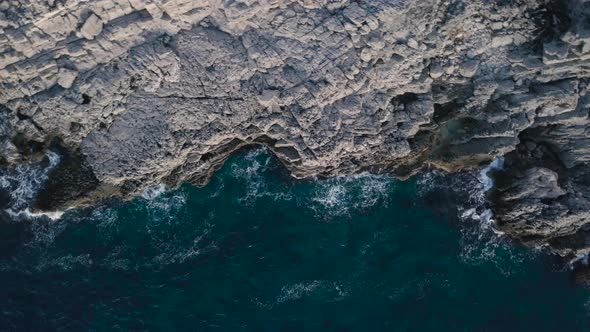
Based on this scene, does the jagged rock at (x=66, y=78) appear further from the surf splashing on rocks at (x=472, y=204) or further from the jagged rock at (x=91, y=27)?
the surf splashing on rocks at (x=472, y=204)

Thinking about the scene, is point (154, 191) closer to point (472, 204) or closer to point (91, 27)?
point (91, 27)

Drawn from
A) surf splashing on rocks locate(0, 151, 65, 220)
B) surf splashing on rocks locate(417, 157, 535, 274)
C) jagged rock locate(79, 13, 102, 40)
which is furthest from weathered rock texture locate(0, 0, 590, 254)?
surf splashing on rocks locate(417, 157, 535, 274)

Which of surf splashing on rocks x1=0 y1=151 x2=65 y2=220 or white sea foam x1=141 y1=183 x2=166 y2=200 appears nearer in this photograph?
surf splashing on rocks x1=0 y1=151 x2=65 y2=220

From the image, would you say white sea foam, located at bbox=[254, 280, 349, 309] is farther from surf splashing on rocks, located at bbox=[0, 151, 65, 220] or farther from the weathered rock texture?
surf splashing on rocks, located at bbox=[0, 151, 65, 220]

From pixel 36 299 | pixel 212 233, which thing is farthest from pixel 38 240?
pixel 212 233

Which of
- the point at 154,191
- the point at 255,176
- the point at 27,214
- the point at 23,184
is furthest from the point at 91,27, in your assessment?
the point at 255,176

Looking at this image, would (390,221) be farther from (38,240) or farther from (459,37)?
(38,240)
